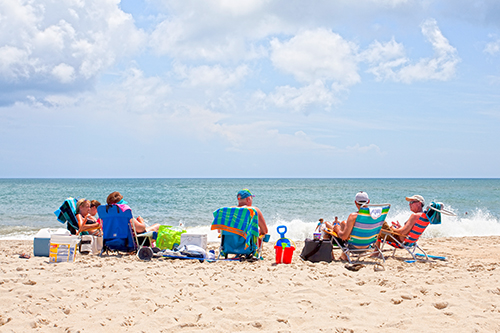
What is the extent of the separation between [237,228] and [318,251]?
4.12 feet

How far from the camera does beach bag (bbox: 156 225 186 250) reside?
6996mm

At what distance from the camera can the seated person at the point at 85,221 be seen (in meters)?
6.97

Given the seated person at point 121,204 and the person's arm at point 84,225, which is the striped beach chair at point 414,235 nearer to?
the seated person at point 121,204

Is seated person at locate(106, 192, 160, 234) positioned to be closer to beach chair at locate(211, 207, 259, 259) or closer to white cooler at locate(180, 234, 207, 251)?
white cooler at locate(180, 234, 207, 251)

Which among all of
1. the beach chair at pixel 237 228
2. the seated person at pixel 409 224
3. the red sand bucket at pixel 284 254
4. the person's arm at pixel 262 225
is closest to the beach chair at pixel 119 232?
the beach chair at pixel 237 228

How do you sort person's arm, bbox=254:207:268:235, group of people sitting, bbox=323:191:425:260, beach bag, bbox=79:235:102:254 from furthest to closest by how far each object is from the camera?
beach bag, bbox=79:235:102:254
person's arm, bbox=254:207:268:235
group of people sitting, bbox=323:191:425:260

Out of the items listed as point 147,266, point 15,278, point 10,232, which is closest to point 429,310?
point 147,266

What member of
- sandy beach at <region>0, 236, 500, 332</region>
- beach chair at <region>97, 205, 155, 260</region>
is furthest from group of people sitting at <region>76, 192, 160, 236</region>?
sandy beach at <region>0, 236, 500, 332</region>

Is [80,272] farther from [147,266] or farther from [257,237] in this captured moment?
[257,237]

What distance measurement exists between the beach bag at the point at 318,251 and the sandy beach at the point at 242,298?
1.57ft

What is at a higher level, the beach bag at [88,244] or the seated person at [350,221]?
the seated person at [350,221]

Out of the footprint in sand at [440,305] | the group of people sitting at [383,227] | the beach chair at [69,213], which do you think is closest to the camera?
the footprint in sand at [440,305]

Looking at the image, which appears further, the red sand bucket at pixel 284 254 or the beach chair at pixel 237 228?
the beach chair at pixel 237 228

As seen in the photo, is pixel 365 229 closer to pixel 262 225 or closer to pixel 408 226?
pixel 408 226
